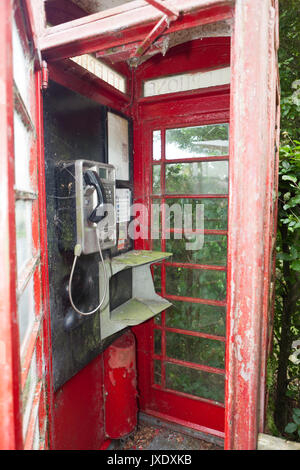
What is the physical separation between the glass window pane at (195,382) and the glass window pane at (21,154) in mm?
2003

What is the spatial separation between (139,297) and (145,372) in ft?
2.22

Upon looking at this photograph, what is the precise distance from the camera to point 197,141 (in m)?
2.38

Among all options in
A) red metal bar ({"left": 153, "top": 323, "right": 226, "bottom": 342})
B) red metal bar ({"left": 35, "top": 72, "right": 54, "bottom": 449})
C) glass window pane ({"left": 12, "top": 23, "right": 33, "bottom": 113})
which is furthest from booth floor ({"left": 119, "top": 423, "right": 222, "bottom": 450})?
glass window pane ({"left": 12, "top": 23, "right": 33, "bottom": 113})

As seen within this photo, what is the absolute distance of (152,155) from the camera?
2541 millimetres

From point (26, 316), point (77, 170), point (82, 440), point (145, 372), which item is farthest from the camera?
point (145, 372)

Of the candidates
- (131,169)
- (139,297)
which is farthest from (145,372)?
(131,169)

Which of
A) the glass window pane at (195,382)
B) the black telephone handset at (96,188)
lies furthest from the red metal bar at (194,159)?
the glass window pane at (195,382)

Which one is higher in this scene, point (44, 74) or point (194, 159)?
point (44, 74)

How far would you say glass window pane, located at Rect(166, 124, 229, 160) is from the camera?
2307mm

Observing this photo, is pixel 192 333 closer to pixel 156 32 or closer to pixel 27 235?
pixel 27 235

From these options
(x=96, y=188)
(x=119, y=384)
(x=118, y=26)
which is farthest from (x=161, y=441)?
(x=118, y=26)

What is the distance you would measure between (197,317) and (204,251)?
0.54 metres

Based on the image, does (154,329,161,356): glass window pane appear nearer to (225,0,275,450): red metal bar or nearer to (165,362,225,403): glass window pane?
(165,362,225,403): glass window pane

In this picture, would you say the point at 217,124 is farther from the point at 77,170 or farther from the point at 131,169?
the point at 77,170
